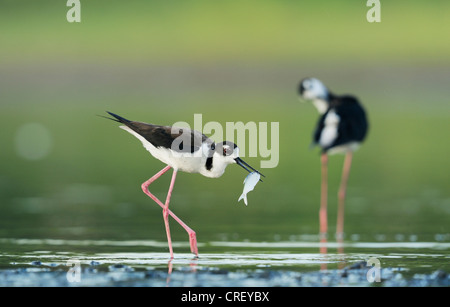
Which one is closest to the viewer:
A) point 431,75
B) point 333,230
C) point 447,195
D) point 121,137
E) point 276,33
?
point 333,230

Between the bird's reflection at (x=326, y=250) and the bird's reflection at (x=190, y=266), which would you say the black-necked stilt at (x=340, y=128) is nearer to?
the bird's reflection at (x=326, y=250)

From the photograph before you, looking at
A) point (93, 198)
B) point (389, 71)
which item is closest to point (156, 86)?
point (389, 71)

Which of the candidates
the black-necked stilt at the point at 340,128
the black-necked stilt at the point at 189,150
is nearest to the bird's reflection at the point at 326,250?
the black-necked stilt at the point at 189,150

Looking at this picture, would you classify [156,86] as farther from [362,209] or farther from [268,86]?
[362,209]

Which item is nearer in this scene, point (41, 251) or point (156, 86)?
point (41, 251)

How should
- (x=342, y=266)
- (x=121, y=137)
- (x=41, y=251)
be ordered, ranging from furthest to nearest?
1. (x=121, y=137)
2. (x=41, y=251)
3. (x=342, y=266)

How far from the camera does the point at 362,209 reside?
1430 centimetres

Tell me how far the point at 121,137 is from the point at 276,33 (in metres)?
22.8

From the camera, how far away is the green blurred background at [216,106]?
528 inches

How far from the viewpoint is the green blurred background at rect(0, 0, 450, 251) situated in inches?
528

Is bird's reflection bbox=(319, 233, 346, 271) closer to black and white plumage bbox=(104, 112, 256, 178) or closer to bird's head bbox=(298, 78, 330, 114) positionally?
black and white plumage bbox=(104, 112, 256, 178)

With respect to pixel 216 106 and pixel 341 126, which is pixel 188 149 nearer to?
pixel 341 126

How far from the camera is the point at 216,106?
34531 mm

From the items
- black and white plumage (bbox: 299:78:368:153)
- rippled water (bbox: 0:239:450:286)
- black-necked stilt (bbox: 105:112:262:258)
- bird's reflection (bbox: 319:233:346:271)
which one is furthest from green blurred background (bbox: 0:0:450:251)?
black-necked stilt (bbox: 105:112:262:258)
